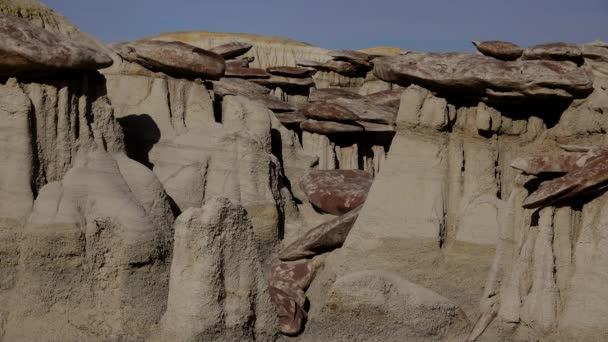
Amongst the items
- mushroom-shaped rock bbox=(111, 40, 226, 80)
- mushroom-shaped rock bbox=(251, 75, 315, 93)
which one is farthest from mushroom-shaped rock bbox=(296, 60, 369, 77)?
mushroom-shaped rock bbox=(111, 40, 226, 80)

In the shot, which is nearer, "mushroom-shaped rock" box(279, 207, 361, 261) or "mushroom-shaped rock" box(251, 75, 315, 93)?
"mushroom-shaped rock" box(279, 207, 361, 261)

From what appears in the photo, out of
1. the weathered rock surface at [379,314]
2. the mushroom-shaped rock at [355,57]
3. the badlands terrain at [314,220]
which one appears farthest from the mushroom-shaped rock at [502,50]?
the mushroom-shaped rock at [355,57]

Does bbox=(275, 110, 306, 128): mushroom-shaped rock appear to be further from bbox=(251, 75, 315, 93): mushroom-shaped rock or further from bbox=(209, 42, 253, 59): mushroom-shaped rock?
bbox=(209, 42, 253, 59): mushroom-shaped rock

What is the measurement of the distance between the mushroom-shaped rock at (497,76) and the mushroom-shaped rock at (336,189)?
2059mm

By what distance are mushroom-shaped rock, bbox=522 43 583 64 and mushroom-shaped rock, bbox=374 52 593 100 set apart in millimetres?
192

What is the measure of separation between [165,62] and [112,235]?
3455mm

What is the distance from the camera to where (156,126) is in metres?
11.3

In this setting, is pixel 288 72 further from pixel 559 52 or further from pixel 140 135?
pixel 559 52

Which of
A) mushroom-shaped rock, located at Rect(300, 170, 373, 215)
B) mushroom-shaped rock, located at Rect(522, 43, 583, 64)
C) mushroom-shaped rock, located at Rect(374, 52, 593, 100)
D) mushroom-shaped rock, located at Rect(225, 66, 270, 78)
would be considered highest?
mushroom-shaped rock, located at Rect(522, 43, 583, 64)

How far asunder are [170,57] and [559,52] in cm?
473

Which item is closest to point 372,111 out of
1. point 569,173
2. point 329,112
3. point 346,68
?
point 329,112

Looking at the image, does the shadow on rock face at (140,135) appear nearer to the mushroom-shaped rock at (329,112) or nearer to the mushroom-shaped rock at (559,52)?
the mushroom-shaped rock at (329,112)

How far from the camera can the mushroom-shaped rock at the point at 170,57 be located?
1166 cm

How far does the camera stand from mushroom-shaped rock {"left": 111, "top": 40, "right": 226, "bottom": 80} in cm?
1166
